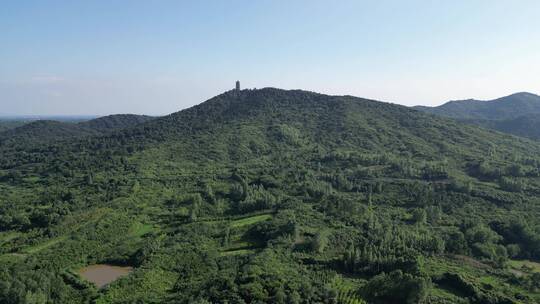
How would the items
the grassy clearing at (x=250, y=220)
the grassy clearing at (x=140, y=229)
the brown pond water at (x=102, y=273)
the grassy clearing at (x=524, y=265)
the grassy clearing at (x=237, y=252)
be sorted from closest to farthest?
the brown pond water at (x=102, y=273) < the grassy clearing at (x=524, y=265) < the grassy clearing at (x=237, y=252) < the grassy clearing at (x=140, y=229) < the grassy clearing at (x=250, y=220)

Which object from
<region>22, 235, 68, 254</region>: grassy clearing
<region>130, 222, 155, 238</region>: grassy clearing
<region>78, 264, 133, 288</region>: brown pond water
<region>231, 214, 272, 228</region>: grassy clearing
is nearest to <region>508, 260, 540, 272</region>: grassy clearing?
<region>231, 214, 272, 228</region>: grassy clearing

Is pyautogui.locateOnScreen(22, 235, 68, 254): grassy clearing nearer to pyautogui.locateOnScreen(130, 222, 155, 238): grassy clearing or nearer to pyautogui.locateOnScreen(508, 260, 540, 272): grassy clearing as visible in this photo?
pyautogui.locateOnScreen(130, 222, 155, 238): grassy clearing

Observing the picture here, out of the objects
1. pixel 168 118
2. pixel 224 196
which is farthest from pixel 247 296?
pixel 168 118

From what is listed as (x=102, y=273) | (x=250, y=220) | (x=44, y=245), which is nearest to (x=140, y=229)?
(x=44, y=245)

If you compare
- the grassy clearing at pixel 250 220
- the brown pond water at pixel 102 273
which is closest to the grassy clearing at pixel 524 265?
the grassy clearing at pixel 250 220

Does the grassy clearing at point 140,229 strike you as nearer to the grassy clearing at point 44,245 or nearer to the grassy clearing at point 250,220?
the grassy clearing at point 44,245

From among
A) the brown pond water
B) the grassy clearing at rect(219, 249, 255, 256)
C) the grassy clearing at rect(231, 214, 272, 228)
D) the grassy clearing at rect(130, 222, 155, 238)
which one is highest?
the grassy clearing at rect(231, 214, 272, 228)
